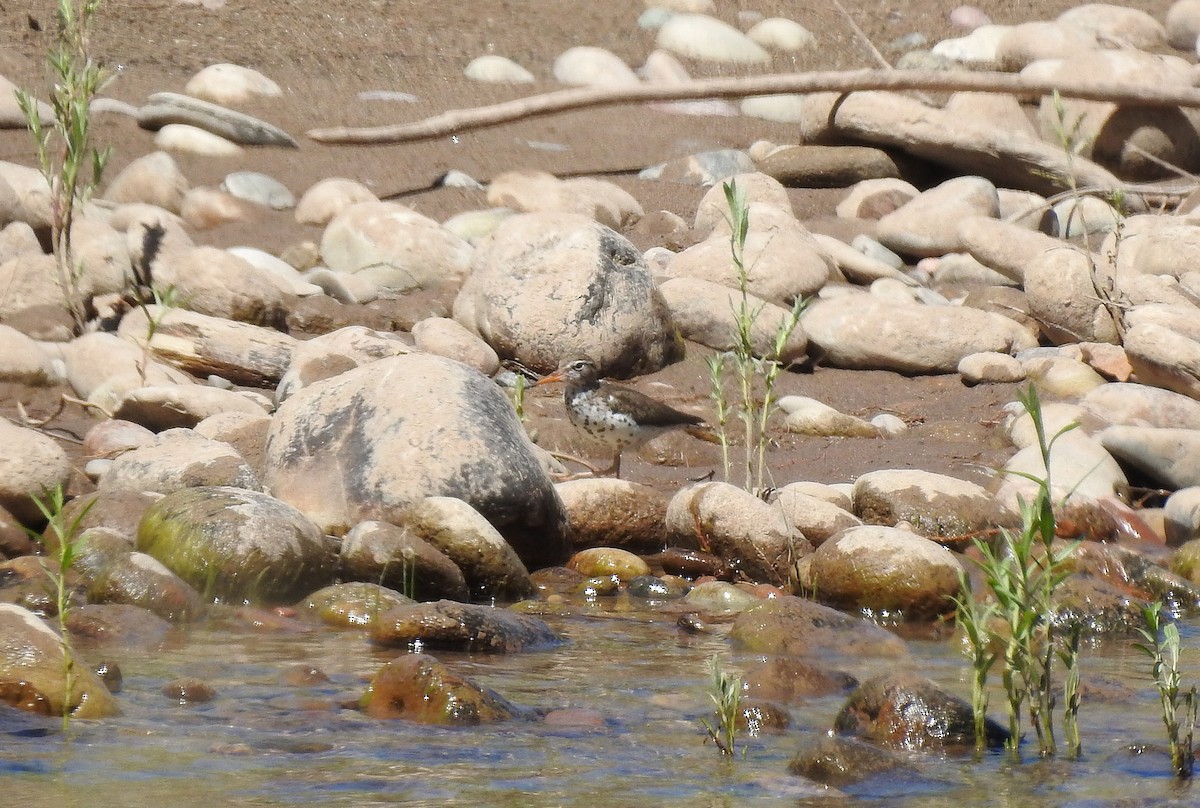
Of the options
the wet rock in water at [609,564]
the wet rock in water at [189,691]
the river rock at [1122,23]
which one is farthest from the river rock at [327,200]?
the river rock at [1122,23]

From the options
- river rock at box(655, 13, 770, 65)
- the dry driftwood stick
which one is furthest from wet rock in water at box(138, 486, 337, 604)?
river rock at box(655, 13, 770, 65)

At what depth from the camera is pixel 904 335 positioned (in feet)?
35.4

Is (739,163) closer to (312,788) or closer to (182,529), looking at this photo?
(182,529)

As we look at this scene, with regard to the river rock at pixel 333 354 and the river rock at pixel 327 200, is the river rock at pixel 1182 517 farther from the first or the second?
the river rock at pixel 327 200

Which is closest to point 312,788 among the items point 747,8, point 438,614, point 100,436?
point 438,614

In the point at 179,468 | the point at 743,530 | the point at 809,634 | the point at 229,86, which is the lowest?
the point at 809,634

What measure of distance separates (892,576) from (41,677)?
357 centimetres

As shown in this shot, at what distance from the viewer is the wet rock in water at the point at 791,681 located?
514cm

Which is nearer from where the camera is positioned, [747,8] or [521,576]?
[521,576]

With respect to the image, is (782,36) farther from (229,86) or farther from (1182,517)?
(1182,517)

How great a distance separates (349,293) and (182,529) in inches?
204

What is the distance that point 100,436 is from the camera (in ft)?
26.8

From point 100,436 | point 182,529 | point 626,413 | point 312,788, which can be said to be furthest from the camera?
point 626,413

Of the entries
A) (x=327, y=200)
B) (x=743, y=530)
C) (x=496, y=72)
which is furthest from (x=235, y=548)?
(x=496, y=72)
